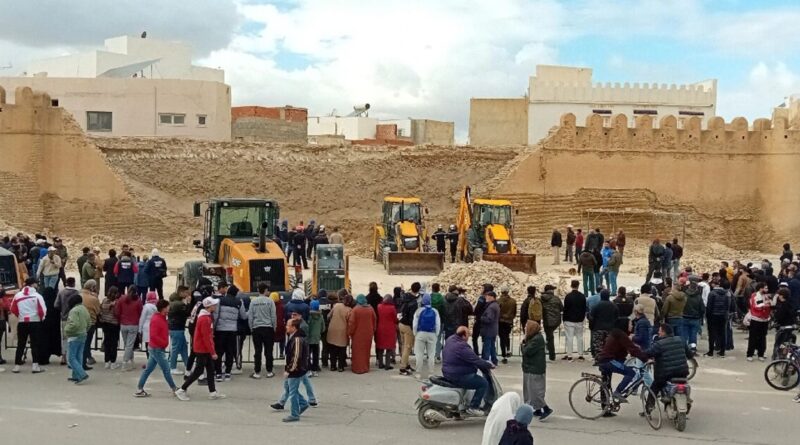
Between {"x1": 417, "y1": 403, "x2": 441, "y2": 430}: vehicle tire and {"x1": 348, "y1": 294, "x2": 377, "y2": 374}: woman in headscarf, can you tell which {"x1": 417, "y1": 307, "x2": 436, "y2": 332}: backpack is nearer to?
{"x1": 348, "y1": 294, "x2": 377, "y2": 374}: woman in headscarf

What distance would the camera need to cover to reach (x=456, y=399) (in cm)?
994

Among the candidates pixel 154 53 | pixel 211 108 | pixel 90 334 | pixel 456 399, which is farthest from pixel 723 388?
pixel 154 53

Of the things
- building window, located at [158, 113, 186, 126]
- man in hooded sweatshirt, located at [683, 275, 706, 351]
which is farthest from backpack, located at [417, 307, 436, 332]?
building window, located at [158, 113, 186, 126]

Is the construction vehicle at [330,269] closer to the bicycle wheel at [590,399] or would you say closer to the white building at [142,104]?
the bicycle wheel at [590,399]

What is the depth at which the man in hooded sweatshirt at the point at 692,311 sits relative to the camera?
45.0 ft

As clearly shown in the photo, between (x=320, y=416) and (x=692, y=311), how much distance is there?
625 cm

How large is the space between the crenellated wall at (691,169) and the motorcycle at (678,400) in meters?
23.0

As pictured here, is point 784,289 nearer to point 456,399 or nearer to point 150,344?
point 456,399

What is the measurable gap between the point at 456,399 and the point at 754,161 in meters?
27.0

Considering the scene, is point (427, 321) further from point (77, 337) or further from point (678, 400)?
point (77, 337)

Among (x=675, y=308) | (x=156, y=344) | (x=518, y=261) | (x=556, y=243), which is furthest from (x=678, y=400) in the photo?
(x=556, y=243)

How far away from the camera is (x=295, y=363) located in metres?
9.91

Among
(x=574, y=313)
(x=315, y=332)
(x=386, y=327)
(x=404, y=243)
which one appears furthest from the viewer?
(x=404, y=243)

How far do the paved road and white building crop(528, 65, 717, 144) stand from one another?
32033 millimetres
